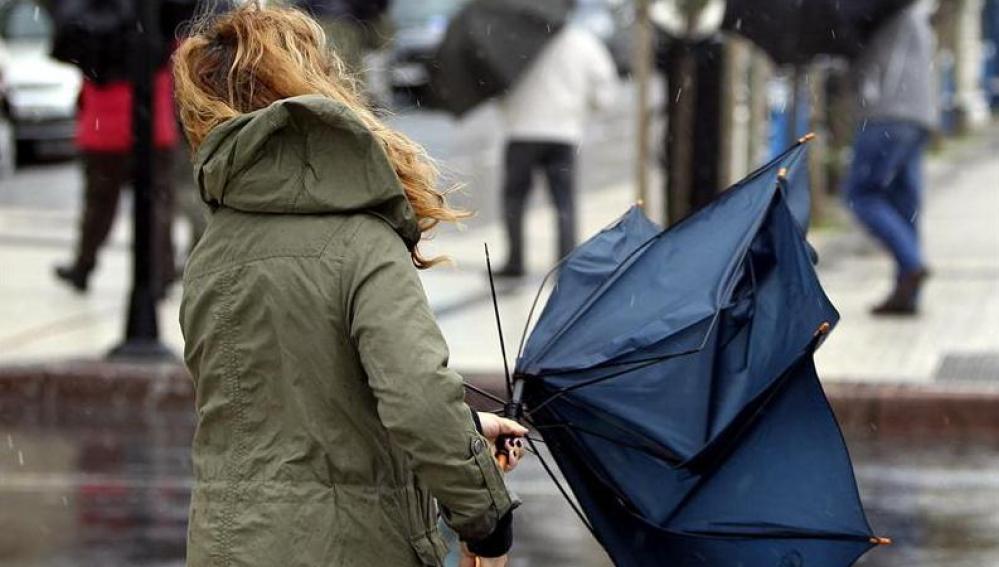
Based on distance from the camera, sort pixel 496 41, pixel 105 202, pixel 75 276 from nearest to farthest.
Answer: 1. pixel 105 202
2. pixel 75 276
3. pixel 496 41

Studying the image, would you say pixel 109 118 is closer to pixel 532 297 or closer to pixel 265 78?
pixel 532 297

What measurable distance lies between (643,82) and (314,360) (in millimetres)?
10001

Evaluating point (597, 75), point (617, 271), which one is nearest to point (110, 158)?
point (597, 75)

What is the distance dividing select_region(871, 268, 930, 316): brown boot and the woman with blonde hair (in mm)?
7948

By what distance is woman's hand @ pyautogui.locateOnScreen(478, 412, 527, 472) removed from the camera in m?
3.28

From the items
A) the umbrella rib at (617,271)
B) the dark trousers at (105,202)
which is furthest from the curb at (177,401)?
the umbrella rib at (617,271)

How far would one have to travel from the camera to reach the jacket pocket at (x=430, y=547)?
312cm

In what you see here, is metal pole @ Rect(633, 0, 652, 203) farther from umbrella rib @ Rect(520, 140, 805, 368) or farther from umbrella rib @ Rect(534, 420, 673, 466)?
umbrella rib @ Rect(534, 420, 673, 466)

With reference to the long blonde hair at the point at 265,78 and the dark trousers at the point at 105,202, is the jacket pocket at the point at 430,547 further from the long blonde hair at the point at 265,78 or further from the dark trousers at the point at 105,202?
the dark trousers at the point at 105,202

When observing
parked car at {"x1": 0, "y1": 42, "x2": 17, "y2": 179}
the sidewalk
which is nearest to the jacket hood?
the sidewalk

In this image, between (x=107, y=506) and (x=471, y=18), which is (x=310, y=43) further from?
(x=471, y=18)

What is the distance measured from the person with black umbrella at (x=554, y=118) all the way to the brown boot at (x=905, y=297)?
7.70 ft

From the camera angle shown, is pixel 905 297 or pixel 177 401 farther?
pixel 905 297

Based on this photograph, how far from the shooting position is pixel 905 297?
1086 cm
